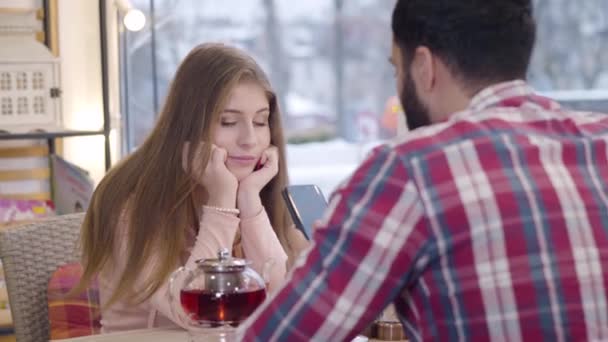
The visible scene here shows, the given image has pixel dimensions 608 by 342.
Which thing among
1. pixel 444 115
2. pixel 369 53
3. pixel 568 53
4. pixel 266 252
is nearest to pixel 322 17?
pixel 369 53

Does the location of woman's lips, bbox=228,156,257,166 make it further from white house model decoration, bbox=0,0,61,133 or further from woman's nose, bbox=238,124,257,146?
white house model decoration, bbox=0,0,61,133

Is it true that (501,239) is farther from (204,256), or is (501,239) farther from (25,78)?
(25,78)

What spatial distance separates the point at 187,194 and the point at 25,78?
5.69 ft

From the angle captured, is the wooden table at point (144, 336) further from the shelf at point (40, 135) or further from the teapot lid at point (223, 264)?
the shelf at point (40, 135)

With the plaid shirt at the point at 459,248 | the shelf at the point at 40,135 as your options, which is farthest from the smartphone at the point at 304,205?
the shelf at the point at 40,135

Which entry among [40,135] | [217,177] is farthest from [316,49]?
[217,177]

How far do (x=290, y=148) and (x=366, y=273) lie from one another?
3.42 meters

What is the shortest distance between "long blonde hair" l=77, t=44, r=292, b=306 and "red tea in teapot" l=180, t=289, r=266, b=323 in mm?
329

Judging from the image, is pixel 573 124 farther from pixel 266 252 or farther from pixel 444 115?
pixel 266 252

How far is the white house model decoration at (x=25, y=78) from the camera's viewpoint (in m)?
3.68

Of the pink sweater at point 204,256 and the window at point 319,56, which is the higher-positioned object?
the window at point 319,56

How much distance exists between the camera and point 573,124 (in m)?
1.24

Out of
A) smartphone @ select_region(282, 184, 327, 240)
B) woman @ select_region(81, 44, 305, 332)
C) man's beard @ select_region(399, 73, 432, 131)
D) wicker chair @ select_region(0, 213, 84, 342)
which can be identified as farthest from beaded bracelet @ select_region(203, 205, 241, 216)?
man's beard @ select_region(399, 73, 432, 131)

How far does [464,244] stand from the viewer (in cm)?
114
